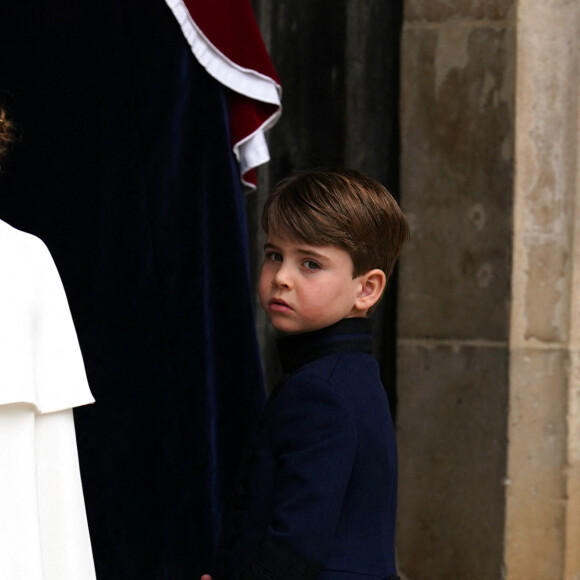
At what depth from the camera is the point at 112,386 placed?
1.81 m

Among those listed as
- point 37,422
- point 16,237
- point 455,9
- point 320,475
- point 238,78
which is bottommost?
point 320,475

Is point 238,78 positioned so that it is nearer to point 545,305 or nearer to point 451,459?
point 545,305

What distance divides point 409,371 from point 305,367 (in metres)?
1.07

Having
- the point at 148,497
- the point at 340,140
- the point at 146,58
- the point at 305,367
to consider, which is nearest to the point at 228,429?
the point at 148,497

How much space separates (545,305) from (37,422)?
144cm

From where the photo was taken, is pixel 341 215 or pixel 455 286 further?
pixel 455 286

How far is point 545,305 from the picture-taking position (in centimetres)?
229

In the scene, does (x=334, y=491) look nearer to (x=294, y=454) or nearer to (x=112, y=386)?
(x=294, y=454)

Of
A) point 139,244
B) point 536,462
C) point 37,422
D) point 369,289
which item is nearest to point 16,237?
point 37,422

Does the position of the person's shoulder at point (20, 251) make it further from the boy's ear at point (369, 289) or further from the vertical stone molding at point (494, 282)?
the vertical stone molding at point (494, 282)

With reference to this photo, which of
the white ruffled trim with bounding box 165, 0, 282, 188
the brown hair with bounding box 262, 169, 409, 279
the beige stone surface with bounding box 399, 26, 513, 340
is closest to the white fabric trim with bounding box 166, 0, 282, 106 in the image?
the white ruffled trim with bounding box 165, 0, 282, 188

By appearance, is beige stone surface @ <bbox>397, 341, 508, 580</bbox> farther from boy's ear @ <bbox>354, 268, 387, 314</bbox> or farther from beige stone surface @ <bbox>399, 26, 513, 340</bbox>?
boy's ear @ <bbox>354, 268, 387, 314</bbox>

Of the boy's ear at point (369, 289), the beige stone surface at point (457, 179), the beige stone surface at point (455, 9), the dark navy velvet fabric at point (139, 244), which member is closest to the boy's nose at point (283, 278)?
the boy's ear at point (369, 289)

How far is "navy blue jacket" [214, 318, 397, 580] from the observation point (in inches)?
50.4
